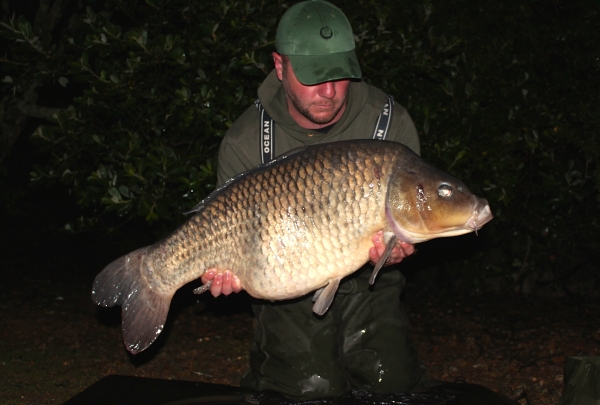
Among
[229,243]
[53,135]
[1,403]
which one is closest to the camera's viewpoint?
[229,243]

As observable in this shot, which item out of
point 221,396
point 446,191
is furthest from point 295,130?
point 221,396

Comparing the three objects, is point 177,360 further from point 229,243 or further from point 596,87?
point 596,87

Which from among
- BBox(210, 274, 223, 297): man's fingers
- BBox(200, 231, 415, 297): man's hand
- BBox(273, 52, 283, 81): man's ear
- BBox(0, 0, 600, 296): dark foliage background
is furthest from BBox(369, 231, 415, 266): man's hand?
BBox(0, 0, 600, 296): dark foliage background

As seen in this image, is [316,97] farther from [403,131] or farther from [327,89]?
[403,131]

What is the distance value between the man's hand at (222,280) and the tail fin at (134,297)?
171 millimetres

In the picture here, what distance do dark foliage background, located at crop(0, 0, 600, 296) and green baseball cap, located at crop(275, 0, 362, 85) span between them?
101cm

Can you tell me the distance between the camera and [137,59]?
12.4ft

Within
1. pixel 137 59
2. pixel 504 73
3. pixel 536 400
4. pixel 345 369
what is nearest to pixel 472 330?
pixel 536 400

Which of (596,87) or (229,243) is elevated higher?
(229,243)

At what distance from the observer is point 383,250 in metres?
2.44

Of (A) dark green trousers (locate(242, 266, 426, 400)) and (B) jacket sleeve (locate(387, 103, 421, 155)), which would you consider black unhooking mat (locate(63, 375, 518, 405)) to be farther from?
(B) jacket sleeve (locate(387, 103, 421, 155))

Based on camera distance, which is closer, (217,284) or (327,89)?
(217,284)

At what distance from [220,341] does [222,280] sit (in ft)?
4.94

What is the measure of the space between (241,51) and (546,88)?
2.07m
